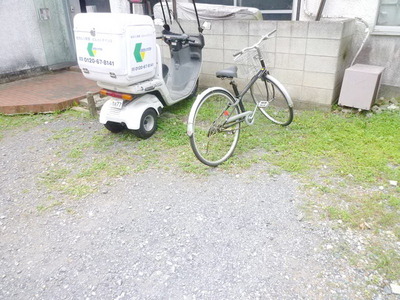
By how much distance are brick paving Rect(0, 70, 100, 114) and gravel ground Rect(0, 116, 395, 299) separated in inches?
86.6

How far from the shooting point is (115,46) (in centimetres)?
327

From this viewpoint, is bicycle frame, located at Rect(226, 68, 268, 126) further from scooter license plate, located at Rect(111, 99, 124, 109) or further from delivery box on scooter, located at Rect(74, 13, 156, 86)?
scooter license plate, located at Rect(111, 99, 124, 109)

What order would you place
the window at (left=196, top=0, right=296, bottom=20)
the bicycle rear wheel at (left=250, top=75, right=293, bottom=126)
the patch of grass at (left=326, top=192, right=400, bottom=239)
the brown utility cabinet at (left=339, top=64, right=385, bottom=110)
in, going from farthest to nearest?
1. the window at (left=196, top=0, right=296, bottom=20)
2. the brown utility cabinet at (left=339, top=64, right=385, bottom=110)
3. the bicycle rear wheel at (left=250, top=75, right=293, bottom=126)
4. the patch of grass at (left=326, top=192, right=400, bottom=239)

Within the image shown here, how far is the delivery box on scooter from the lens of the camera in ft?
10.7

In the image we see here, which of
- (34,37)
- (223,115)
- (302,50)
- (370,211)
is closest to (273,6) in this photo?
(302,50)

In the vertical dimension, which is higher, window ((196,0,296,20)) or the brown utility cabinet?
window ((196,0,296,20))

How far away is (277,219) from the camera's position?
260cm

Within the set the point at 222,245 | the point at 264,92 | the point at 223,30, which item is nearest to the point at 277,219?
the point at 222,245

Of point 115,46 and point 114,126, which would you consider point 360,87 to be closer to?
point 115,46

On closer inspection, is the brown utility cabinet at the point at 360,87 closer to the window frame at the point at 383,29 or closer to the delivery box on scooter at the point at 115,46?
the window frame at the point at 383,29

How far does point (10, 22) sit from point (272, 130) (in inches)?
228

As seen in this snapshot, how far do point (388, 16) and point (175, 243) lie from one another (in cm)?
440

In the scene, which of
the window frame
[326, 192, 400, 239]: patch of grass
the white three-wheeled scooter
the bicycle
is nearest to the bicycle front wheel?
the bicycle

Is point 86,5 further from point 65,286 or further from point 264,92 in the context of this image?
point 65,286
